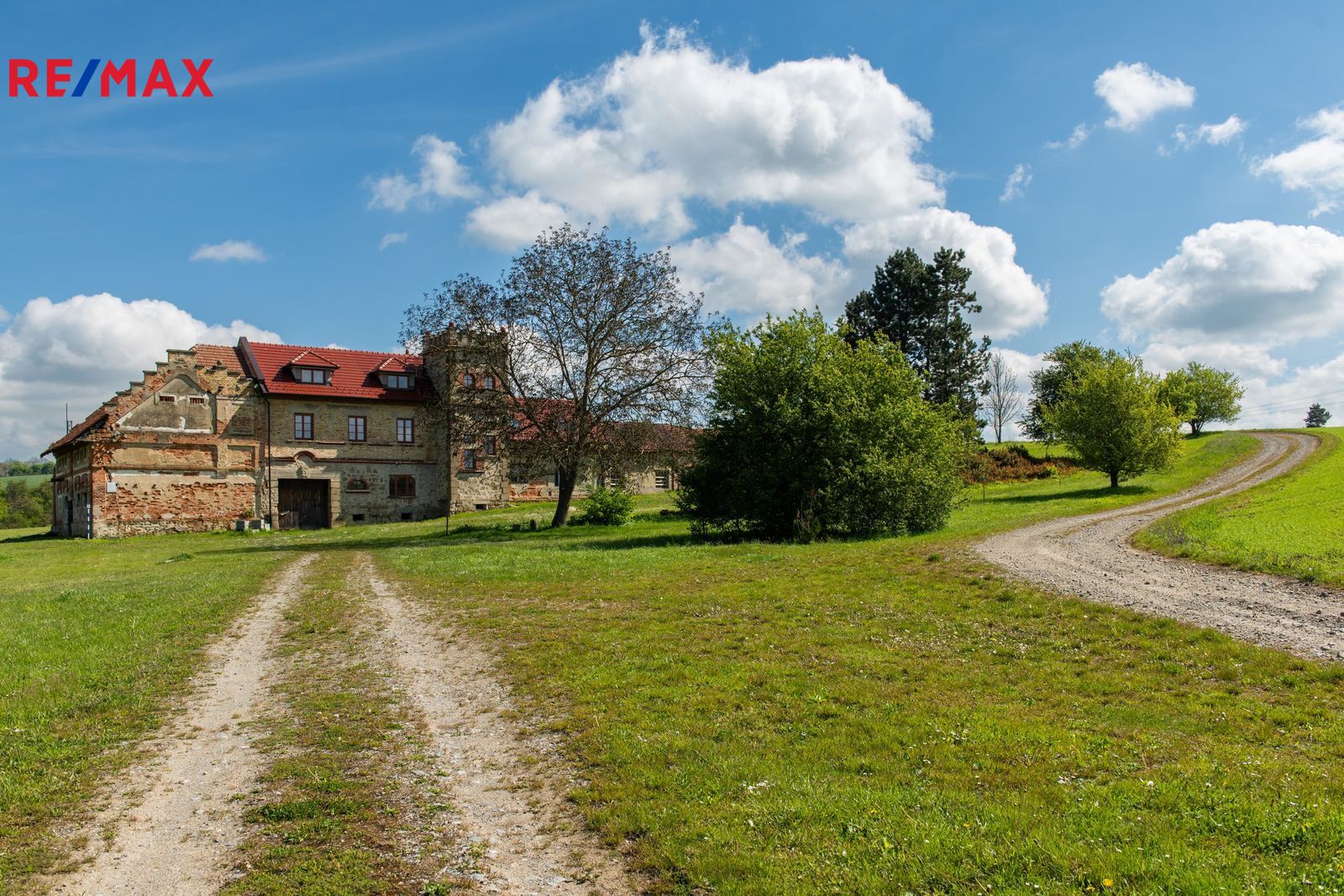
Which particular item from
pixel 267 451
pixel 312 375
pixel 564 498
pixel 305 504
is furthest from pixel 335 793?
pixel 312 375

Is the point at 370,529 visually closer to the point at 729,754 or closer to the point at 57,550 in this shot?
the point at 57,550

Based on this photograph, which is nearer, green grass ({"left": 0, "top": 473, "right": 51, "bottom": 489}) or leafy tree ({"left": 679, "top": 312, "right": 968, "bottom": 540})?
leafy tree ({"left": 679, "top": 312, "right": 968, "bottom": 540})

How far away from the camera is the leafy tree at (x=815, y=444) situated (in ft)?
95.7

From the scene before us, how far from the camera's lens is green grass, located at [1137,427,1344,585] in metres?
16.7

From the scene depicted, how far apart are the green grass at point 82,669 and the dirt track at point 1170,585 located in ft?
44.3

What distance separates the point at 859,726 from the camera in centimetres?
800

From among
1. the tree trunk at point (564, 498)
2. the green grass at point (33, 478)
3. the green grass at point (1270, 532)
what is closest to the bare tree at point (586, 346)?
the tree trunk at point (564, 498)

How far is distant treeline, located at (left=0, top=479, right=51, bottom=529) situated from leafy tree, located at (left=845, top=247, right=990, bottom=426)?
332 ft

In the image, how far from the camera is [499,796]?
6633 millimetres

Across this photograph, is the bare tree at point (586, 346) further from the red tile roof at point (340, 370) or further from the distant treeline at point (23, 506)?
the distant treeline at point (23, 506)

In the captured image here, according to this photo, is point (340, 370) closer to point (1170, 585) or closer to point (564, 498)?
point (564, 498)

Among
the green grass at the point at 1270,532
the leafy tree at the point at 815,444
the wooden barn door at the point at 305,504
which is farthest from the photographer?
the wooden barn door at the point at 305,504

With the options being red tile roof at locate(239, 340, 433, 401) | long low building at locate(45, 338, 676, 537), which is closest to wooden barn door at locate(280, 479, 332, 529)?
long low building at locate(45, 338, 676, 537)

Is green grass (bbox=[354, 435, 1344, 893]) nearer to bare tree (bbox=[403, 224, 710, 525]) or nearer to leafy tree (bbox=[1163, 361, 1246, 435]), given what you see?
bare tree (bbox=[403, 224, 710, 525])
